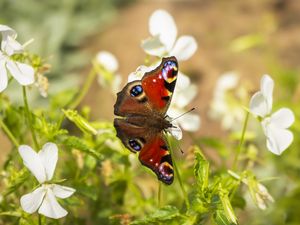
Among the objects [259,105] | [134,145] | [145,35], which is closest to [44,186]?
[134,145]

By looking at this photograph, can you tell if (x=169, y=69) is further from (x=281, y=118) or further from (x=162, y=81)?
(x=281, y=118)

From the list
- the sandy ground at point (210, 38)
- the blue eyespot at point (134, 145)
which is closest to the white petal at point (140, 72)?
the blue eyespot at point (134, 145)

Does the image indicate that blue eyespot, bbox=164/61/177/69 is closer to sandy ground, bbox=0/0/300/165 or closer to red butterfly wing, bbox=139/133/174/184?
red butterfly wing, bbox=139/133/174/184

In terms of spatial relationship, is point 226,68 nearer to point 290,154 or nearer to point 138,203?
point 290,154

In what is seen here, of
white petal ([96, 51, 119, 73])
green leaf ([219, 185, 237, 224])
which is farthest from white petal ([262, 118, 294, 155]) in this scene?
white petal ([96, 51, 119, 73])

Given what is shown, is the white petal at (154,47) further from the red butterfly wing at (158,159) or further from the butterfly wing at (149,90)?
the red butterfly wing at (158,159)

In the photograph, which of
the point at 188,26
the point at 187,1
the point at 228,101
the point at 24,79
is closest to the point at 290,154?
the point at 228,101
